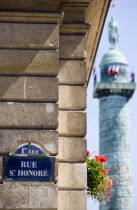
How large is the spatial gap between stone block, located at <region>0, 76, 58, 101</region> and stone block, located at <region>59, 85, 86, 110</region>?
2.48 feet

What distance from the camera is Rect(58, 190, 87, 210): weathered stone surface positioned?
41.0 feet

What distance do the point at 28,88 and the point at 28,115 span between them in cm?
52

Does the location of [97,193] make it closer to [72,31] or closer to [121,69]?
[72,31]

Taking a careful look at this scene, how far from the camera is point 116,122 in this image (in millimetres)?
86750

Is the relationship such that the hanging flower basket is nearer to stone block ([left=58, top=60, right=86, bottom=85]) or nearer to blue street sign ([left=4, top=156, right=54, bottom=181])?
stone block ([left=58, top=60, right=86, bottom=85])

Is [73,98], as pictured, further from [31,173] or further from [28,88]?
[31,173]

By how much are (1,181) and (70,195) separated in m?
1.47

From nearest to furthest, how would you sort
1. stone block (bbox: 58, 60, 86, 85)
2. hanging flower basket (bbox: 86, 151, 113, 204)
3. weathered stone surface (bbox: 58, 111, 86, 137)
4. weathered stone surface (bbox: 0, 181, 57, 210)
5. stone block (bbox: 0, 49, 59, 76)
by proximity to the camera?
weathered stone surface (bbox: 0, 181, 57, 210) < stone block (bbox: 0, 49, 59, 76) < weathered stone surface (bbox: 58, 111, 86, 137) < stone block (bbox: 58, 60, 86, 85) < hanging flower basket (bbox: 86, 151, 113, 204)

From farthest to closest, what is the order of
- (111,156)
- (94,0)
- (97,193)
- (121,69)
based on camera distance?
(121,69) → (111,156) → (97,193) → (94,0)

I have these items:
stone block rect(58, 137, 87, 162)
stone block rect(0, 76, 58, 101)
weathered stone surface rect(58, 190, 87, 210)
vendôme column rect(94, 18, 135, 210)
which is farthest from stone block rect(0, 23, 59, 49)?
vendôme column rect(94, 18, 135, 210)

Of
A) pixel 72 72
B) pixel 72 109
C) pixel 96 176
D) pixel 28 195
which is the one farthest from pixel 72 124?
pixel 96 176

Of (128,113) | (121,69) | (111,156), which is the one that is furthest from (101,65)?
(111,156)

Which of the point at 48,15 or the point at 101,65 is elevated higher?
the point at 101,65

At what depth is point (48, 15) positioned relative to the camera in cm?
1255
